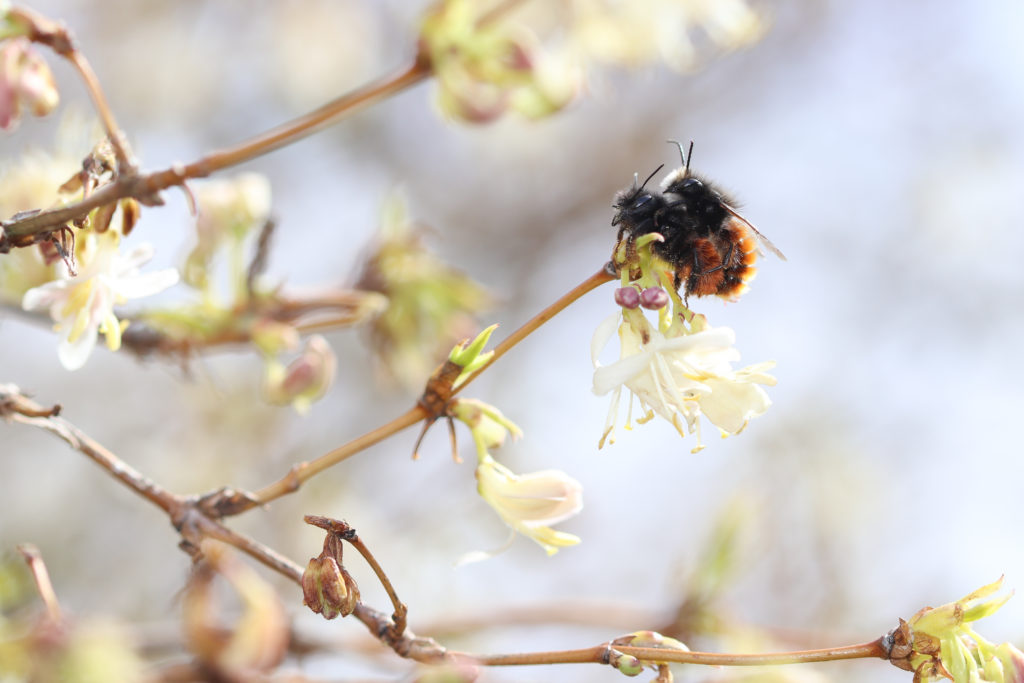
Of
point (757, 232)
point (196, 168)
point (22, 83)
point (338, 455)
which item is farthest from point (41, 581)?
point (757, 232)

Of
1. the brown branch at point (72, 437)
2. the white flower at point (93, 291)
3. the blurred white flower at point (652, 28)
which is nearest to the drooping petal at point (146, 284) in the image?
the white flower at point (93, 291)

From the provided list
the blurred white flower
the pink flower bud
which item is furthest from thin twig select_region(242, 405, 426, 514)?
the blurred white flower

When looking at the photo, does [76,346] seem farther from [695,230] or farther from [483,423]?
[695,230]

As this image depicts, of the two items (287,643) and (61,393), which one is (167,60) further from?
(287,643)

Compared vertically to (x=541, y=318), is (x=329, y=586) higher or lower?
lower

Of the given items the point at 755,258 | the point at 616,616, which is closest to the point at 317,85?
the point at 616,616

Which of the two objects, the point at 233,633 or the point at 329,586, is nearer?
the point at 329,586

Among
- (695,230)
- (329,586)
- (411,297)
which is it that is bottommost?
(329,586)

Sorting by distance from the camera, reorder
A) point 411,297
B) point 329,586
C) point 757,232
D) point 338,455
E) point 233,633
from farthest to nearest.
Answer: point 411,297
point 233,633
point 757,232
point 338,455
point 329,586
